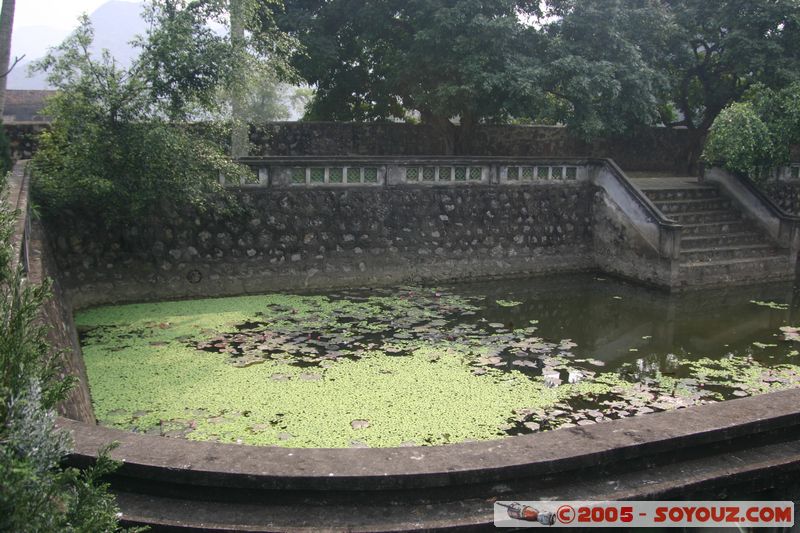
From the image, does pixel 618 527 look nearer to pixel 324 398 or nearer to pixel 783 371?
pixel 324 398

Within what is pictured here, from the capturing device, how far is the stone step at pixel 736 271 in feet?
33.0

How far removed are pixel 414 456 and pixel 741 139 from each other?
34.6 feet

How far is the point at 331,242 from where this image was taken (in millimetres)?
9656

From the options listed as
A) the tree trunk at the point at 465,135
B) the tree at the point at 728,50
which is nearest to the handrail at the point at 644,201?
the tree trunk at the point at 465,135

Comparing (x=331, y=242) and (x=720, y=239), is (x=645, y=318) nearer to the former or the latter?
(x=720, y=239)

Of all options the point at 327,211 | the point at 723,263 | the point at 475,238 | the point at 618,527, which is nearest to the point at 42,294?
the point at 618,527

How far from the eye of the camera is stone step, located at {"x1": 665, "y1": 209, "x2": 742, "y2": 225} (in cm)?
1131

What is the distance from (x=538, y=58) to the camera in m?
12.0

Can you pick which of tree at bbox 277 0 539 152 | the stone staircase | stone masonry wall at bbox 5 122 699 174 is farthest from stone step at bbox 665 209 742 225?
tree at bbox 277 0 539 152

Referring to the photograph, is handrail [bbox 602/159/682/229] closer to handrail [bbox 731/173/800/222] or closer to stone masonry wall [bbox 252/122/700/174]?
handrail [bbox 731/173/800/222]

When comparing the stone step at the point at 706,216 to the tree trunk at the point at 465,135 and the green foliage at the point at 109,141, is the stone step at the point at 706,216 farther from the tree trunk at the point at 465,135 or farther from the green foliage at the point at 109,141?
the green foliage at the point at 109,141

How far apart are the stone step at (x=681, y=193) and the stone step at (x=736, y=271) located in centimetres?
168

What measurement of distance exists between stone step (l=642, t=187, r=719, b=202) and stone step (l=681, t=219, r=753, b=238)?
0.72 m

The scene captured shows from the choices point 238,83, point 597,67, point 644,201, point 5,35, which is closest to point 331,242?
point 238,83
